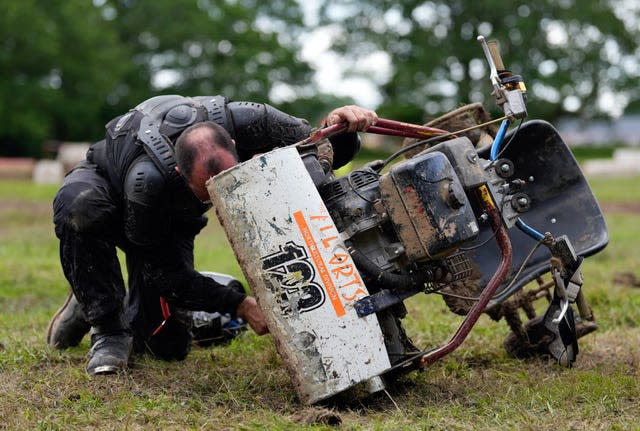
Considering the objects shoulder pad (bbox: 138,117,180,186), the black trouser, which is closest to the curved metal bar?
shoulder pad (bbox: 138,117,180,186)

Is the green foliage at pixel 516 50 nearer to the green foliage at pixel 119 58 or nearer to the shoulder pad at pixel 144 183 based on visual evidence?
the green foliage at pixel 119 58

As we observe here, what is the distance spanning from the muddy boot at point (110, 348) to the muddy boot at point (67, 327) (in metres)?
0.46

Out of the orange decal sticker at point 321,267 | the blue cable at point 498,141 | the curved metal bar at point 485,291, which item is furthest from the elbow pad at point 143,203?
the blue cable at point 498,141

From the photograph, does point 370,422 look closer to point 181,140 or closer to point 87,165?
point 181,140

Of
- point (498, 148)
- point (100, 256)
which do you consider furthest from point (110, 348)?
point (498, 148)

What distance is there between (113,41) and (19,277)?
123 feet

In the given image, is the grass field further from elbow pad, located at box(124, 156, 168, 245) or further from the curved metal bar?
elbow pad, located at box(124, 156, 168, 245)

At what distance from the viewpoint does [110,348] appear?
17.3ft

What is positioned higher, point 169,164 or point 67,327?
point 169,164

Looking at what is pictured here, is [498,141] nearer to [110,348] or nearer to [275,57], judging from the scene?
[110,348]

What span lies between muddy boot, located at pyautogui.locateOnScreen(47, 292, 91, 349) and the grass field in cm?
9

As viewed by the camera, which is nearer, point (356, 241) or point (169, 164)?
point (356, 241)

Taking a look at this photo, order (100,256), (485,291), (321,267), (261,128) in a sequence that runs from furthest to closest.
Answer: (100,256) → (261,128) → (485,291) → (321,267)

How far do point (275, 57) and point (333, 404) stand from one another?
4627 cm
